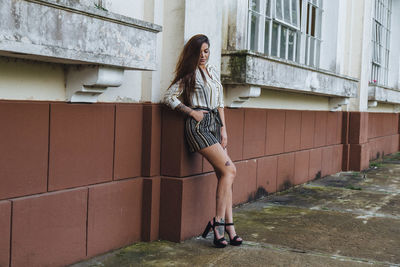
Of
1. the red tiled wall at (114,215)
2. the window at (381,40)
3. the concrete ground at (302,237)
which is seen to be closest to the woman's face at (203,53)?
the red tiled wall at (114,215)

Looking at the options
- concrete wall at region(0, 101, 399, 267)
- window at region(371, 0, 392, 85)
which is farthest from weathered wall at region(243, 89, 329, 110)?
window at region(371, 0, 392, 85)

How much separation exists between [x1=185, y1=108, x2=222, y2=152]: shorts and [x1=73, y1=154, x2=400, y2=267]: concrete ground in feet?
2.86

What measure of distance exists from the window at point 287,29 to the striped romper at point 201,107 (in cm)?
209

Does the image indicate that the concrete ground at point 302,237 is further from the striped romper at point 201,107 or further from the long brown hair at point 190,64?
the long brown hair at point 190,64

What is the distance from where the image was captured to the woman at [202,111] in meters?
4.27

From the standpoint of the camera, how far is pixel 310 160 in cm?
807

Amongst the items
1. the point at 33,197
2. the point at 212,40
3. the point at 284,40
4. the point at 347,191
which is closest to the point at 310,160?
the point at 347,191

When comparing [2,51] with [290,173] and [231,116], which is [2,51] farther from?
[290,173]

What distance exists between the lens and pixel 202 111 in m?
4.33

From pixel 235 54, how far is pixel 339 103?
162 inches

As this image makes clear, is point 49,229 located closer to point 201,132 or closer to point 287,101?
point 201,132

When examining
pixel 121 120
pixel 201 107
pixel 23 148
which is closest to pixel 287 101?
pixel 201 107

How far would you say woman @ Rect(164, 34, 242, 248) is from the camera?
4273mm

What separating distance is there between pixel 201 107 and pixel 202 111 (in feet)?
0.13
